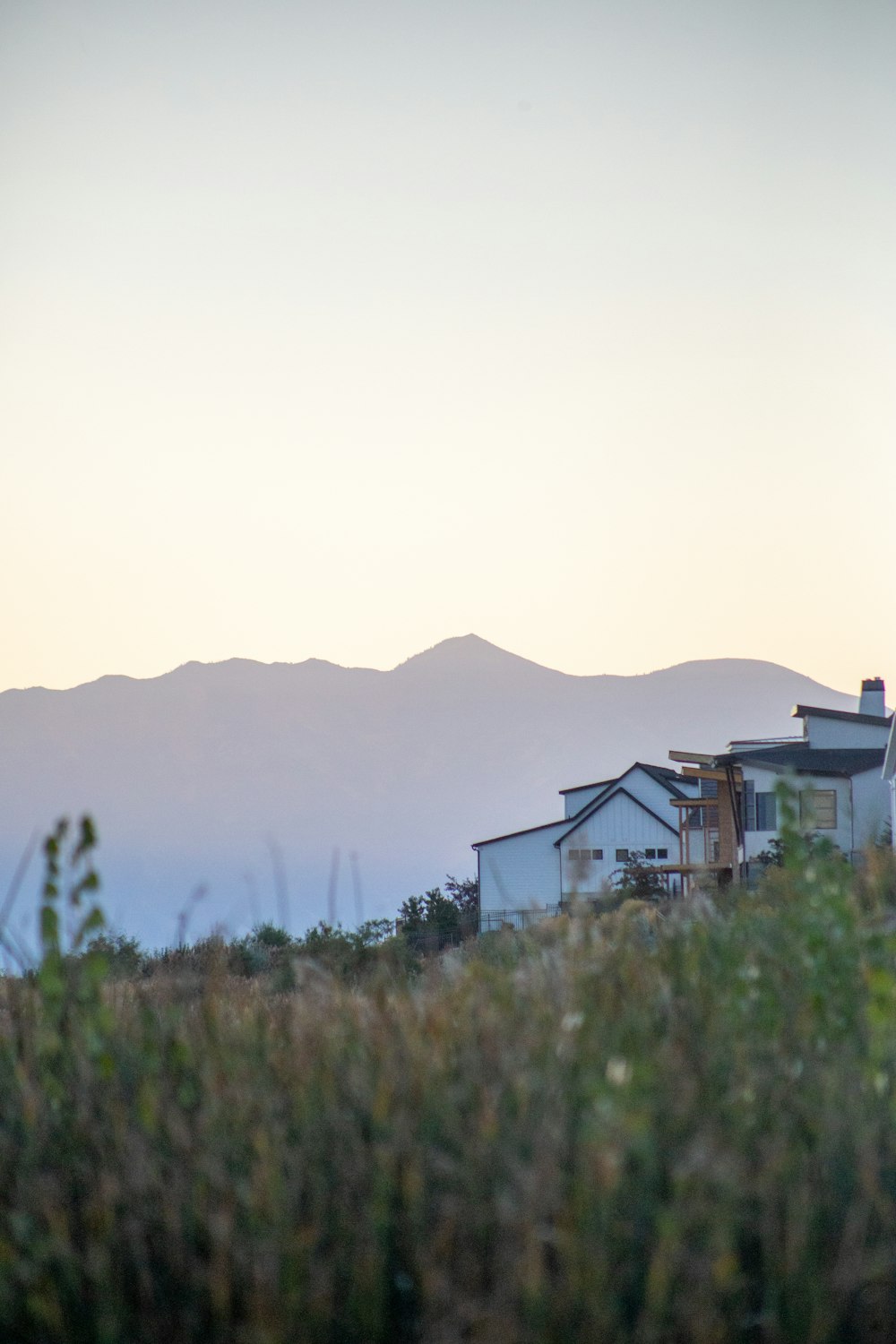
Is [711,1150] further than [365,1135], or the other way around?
[365,1135]

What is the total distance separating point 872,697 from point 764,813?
10.0 meters

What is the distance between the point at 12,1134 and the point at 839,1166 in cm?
238

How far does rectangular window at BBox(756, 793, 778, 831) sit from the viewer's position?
127 ft

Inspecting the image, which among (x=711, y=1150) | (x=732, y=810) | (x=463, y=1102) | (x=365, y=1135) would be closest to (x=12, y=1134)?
(x=365, y=1135)

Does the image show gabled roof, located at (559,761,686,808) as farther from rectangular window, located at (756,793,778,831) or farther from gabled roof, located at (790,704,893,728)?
rectangular window, located at (756,793,778,831)

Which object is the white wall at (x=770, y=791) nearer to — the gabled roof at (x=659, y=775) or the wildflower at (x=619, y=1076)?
the gabled roof at (x=659, y=775)

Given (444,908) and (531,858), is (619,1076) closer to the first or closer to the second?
(444,908)

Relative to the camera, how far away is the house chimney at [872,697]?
4647 centimetres

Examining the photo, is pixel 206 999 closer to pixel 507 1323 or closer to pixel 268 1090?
pixel 268 1090

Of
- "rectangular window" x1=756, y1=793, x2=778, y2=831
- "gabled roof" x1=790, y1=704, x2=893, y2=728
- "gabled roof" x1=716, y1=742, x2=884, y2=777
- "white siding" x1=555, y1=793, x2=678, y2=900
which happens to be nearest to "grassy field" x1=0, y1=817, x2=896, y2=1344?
"gabled roof" x1=716, y1=742, x2=884, y2=777

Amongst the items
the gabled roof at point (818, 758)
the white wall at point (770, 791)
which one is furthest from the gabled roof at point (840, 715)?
the white wall at point (770, 791)

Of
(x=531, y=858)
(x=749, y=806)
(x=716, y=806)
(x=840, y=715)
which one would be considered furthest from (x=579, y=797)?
(x=749, y=806)

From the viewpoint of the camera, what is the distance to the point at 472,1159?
3.18m

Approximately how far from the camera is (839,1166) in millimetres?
3395
